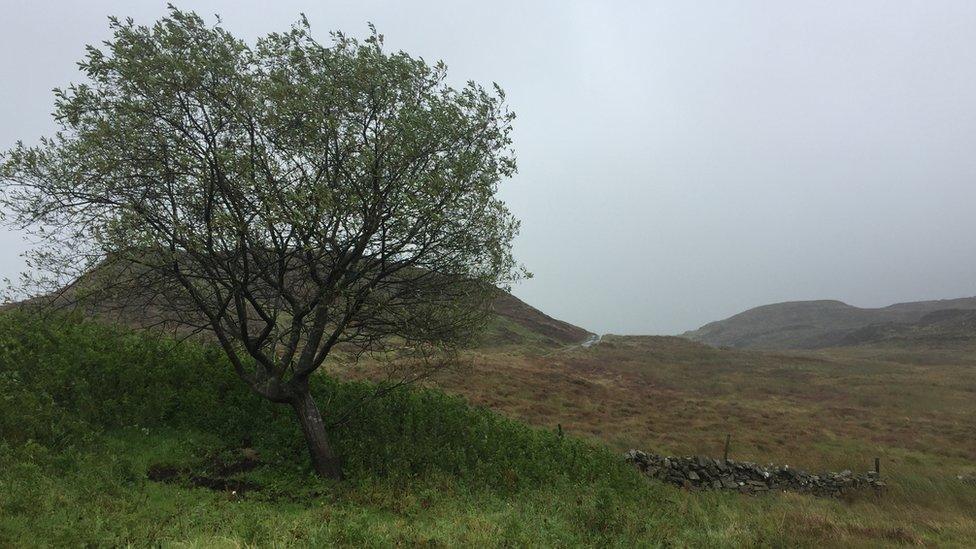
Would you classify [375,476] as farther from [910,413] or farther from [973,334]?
[973,334]

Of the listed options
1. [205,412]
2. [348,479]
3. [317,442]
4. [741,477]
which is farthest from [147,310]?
[741,477]

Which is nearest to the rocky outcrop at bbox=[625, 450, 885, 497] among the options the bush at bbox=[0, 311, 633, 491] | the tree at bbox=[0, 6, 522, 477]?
the bush at bbox=[0, 311, 633, 491]

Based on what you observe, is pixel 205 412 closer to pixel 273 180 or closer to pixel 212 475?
pixel 212 475

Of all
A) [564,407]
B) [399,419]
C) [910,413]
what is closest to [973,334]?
[910,413]

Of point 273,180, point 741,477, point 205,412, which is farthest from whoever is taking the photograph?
point 741,477

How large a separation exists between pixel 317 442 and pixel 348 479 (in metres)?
1.54

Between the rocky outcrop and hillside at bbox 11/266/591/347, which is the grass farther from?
hillside at bbox 11/266/591/347

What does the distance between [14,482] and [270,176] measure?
8621 millimetres

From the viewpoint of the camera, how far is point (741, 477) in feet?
79.8

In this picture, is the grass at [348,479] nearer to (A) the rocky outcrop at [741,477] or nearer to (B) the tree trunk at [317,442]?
(B) the tree trunk at [317,442]

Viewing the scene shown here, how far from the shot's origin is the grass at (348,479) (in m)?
8.95

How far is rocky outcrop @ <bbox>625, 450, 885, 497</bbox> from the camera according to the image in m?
23.7

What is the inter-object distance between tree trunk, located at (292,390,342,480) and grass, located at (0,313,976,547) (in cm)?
61

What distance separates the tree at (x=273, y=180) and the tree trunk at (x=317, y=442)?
0.04 metres
